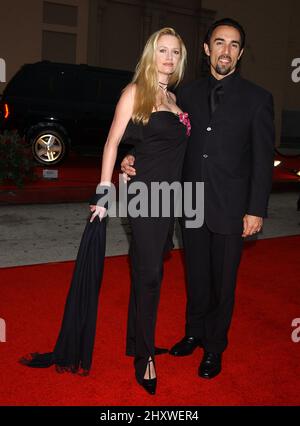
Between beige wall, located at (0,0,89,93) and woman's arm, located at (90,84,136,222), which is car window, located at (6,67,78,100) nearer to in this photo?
beige wall, located at (0,0,89,93)

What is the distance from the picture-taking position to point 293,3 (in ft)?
56.3

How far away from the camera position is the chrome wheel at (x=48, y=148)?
9.06 m

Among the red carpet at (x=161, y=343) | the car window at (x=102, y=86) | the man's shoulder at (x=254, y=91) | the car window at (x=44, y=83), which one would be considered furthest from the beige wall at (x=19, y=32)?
the man's shoulder at (x=254, y=91)

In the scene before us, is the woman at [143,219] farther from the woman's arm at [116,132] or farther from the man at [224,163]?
the man at [224,163]

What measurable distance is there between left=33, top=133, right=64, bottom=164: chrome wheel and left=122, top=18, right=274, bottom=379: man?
255 inches

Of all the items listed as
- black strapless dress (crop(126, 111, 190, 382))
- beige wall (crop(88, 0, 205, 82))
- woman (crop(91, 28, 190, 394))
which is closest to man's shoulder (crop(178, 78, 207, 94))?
woman (crop(91, 28, 190, 394))

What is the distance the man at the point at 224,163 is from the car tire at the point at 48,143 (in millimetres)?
6438

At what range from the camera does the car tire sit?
8.98 m

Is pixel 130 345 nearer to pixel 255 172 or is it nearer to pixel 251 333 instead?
pixel 251 333

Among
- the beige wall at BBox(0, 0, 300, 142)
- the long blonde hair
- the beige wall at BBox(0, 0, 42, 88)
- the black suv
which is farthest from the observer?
the beige wall at BBox(0, 0, 300, 142)

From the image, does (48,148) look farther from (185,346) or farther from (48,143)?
(185,346)

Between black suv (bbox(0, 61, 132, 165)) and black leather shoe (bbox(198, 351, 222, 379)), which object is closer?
black leather shoe (bbox(198, 351, 222, 379))

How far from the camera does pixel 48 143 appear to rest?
911 centimetres
